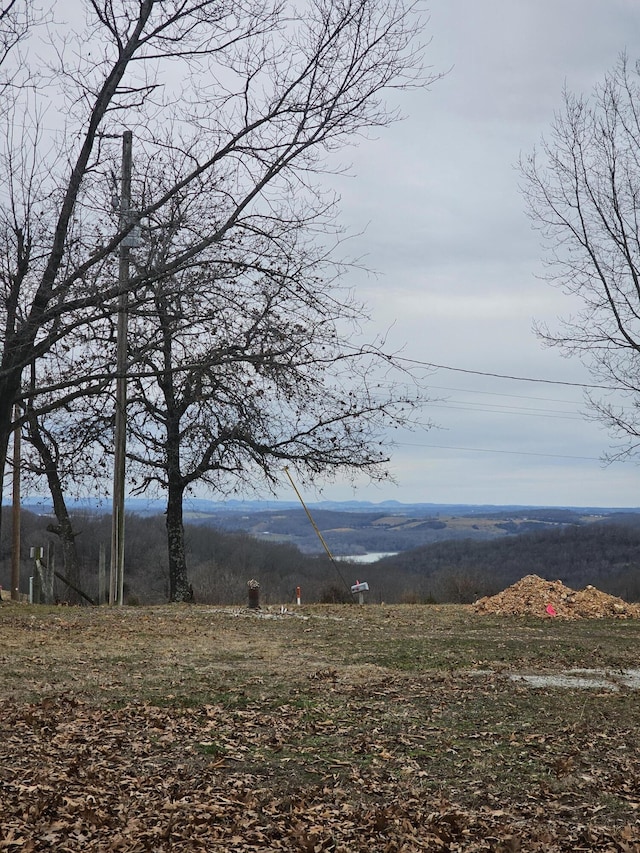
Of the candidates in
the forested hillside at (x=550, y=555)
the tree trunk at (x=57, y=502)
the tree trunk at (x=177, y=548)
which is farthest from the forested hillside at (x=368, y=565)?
the tree trunk at (x=177, y=548)

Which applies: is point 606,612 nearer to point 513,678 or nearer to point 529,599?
point 529,599

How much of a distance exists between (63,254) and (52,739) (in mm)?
7232

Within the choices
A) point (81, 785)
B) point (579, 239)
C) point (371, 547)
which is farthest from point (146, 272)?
point (371, 547)

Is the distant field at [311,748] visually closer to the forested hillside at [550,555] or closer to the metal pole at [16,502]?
the metal pole at [16,502]

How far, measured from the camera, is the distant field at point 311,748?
200 inches

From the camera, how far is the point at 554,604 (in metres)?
17.2

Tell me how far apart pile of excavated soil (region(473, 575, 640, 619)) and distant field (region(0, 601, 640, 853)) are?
505 centimetres

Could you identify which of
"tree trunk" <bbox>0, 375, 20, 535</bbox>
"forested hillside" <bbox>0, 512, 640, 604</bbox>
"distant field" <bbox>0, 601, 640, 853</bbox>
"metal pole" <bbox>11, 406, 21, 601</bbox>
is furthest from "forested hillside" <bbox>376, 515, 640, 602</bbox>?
"distant field" <bbox>0, 601, 640, 853</bbox>

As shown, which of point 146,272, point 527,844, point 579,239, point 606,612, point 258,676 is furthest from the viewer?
point 579,239

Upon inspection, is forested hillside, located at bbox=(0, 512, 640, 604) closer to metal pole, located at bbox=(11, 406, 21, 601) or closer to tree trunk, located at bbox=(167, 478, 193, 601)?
metal pole, located at bbox=(11, 406, 21, 601)

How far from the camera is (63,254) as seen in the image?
1217 cm

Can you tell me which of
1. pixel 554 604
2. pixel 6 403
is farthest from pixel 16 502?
pixel 554 604

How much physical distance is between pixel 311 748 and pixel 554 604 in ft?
37.9

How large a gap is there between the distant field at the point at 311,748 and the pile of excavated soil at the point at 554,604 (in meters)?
5.05
